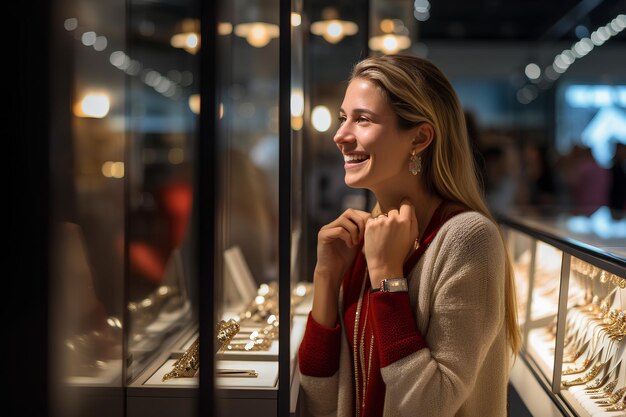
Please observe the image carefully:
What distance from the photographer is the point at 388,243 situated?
162 cm

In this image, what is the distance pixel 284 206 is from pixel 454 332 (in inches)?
21.5

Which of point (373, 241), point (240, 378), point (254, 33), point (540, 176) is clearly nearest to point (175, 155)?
point (540, 176)

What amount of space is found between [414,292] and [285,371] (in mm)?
449

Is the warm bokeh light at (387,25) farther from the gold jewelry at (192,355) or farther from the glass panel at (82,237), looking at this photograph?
the gold jewelry at (192,355)

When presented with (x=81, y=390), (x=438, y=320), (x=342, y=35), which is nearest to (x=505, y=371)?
(x=438, y=320)

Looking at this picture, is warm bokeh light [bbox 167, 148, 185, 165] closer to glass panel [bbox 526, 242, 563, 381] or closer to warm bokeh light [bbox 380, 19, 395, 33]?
warm bokeh light [bbox 380, 19, 395, 33]

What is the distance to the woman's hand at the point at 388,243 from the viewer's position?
161cm

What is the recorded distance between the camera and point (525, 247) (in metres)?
3.90

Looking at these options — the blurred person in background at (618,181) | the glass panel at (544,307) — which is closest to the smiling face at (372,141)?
the glass panel at (544,307)

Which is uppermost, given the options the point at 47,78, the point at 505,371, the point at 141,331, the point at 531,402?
the point at 47,78

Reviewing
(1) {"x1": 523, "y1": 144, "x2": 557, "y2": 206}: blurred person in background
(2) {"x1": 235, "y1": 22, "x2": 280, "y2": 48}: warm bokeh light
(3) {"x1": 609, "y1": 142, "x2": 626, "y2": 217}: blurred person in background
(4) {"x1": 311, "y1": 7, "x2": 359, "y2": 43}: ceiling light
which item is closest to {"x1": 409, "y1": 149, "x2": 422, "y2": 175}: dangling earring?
(2) {"x1": 235, "y1": 22, "x2": 280, "y2": 48}: warm bokeh light

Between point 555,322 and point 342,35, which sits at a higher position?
point 342,35

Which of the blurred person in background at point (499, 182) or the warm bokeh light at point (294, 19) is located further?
the blurred person in background at point (499, 182)

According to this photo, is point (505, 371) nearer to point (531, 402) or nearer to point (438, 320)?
point (438, 320)
